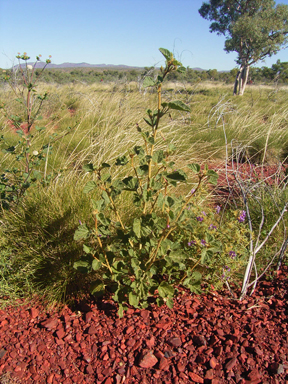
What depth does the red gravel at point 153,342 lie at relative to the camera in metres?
1.22

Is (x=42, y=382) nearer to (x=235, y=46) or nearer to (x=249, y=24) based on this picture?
(x=249, y=24)

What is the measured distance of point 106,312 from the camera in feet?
5.10

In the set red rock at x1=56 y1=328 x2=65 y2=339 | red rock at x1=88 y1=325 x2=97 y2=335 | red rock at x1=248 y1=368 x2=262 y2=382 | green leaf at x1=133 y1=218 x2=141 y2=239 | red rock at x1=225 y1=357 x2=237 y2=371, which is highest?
green leaf at x1=133 y1=218 x2=141 y2=239

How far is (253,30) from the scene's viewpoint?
1778cm

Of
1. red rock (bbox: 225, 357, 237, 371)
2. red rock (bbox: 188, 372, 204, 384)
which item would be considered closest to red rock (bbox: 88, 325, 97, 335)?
red rock (bbox: 188, 372, 204, 384)

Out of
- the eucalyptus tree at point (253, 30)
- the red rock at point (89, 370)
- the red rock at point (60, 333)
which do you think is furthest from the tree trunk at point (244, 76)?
the red rock at point (89, 370)

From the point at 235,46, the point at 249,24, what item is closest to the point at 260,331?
the point at 249,24

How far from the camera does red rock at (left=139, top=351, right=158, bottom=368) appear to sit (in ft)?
4.08

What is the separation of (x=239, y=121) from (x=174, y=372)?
4.59m

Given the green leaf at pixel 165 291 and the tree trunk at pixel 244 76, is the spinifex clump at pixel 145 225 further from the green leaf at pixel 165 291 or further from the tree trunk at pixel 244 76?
the tree trunk at pixel 244 76

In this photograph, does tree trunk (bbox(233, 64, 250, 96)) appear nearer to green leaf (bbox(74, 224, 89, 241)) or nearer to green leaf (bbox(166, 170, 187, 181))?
green leaf (bbox(166, 170, 187, 181))

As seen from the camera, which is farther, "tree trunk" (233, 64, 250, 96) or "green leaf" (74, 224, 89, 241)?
"tree trunk" (233, 64, 250, 96)

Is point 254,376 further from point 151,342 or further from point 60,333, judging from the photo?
point 60,333

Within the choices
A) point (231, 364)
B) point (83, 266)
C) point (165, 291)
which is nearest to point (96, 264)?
point (83, 266)
